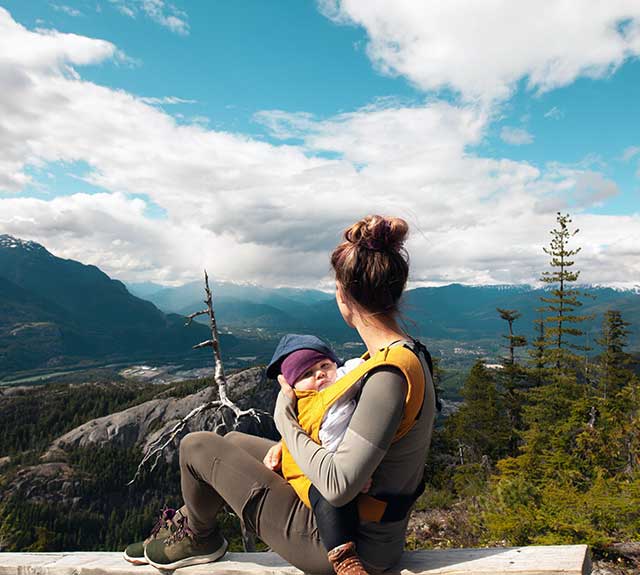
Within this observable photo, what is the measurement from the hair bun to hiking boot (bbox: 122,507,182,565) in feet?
8.67

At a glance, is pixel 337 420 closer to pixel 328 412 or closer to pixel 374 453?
pixel 328 412

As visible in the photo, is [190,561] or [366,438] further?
[190,561]

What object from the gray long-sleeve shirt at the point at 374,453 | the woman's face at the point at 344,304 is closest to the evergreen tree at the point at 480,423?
the gray long-sleeve shirt at the point at 374,453

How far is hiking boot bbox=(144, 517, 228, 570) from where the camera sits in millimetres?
3180

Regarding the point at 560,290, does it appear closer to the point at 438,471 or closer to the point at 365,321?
the point at 438,471

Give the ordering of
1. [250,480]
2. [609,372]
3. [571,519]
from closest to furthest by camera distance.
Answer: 1. [250,480]
2. [571,519]
3. [609,372]

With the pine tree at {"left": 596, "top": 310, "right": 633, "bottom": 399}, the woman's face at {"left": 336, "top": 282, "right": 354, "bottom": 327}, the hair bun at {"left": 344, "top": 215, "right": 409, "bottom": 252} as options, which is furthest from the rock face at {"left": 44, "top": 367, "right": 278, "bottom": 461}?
the hair bun at {"left": 344, "top": 215, "right": 409, "bottom": 252}

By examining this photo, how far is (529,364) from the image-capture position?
1115 inches

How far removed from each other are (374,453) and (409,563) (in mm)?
1147

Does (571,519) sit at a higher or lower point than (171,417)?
higher

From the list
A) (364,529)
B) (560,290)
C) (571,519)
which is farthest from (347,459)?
A: (560,290)

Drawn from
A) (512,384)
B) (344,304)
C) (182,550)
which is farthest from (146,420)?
(344,304)

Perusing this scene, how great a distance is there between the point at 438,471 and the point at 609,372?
47.3 feet

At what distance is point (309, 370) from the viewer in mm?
2709
